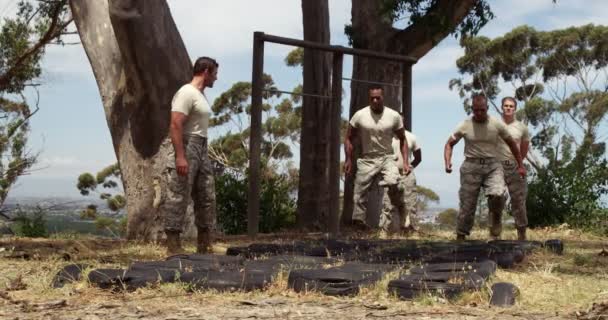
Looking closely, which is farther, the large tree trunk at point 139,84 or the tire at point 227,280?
the large tree trunk at point 139,84

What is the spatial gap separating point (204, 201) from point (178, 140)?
751mm

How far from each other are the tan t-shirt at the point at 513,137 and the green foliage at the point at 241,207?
4631 mm

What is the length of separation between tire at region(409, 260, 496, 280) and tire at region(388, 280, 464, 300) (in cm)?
52

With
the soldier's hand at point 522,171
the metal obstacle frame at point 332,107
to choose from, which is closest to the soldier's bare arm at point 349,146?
the metal obstacle frame at point 332,107

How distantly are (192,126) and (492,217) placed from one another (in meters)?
4.80

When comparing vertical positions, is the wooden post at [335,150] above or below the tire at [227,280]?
above

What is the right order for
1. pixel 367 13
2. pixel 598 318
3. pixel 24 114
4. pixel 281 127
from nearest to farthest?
pixel 598 318 → pixel 367 13 → pixel 24 114 → pixel 281 127

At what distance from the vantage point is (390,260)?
8.05 meters

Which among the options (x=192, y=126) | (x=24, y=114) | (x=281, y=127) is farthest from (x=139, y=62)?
(x=281, y=127)

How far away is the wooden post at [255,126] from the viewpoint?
11.9m

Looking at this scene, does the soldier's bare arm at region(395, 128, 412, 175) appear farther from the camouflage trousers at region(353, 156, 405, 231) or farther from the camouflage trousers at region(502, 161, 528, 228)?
the camouflage trousers at region(502, 161, 528, 228)

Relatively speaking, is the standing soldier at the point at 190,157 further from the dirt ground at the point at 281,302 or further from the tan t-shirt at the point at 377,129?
the tan t-shirt at the point at 377,129

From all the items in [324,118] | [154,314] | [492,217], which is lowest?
[154,314]

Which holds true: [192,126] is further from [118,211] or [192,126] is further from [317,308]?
[118,211]
